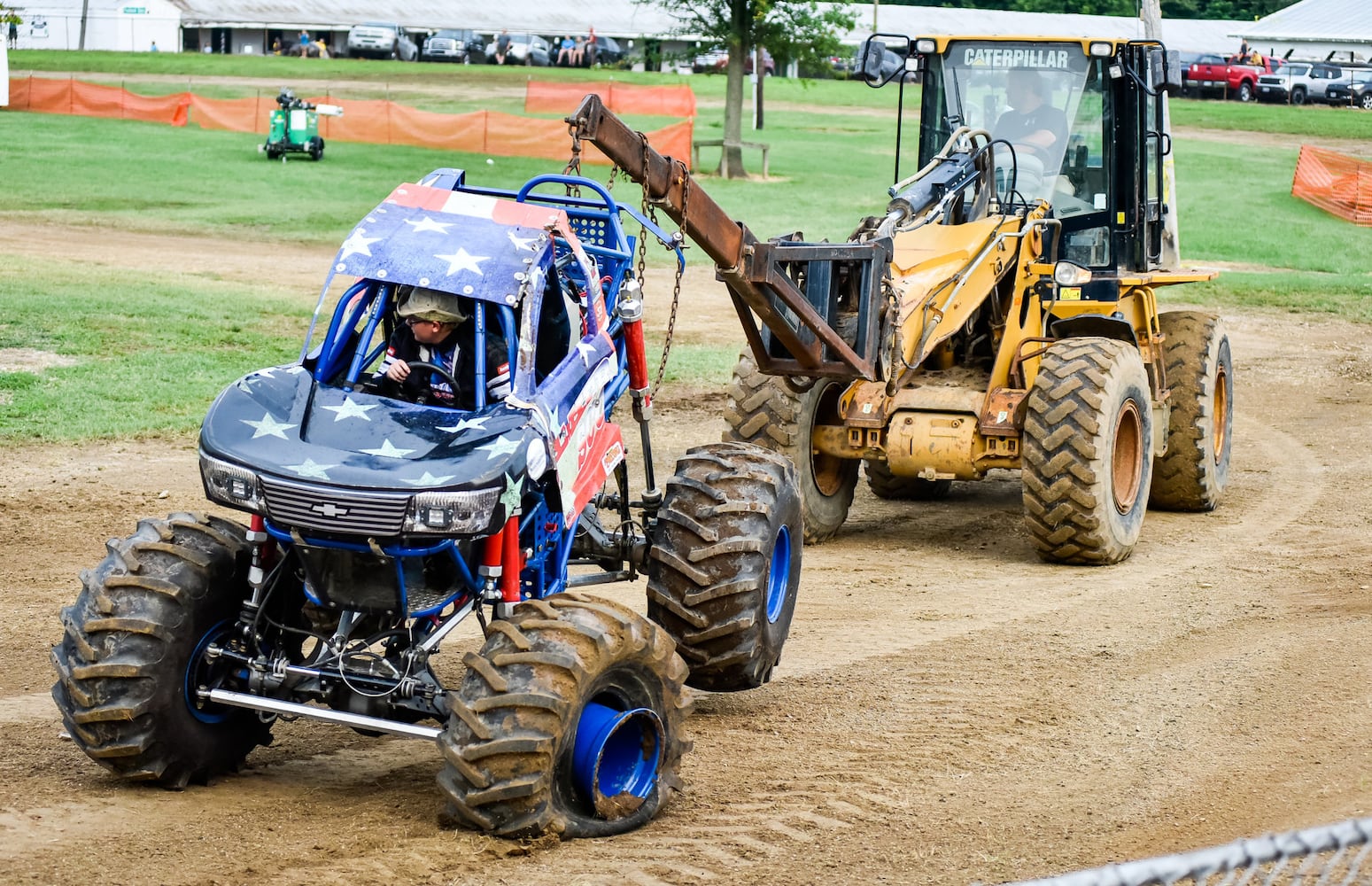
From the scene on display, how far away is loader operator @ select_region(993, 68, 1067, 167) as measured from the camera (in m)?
12.6

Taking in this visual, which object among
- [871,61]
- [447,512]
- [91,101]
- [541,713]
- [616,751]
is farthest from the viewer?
[91,101]

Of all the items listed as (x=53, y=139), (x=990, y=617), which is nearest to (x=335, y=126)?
(x=53, y=139)

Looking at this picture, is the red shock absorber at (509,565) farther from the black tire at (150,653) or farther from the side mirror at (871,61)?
the side mirror at (871,61)

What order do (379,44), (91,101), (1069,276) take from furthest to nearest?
(379,44) < (91,101) < (1069,276)

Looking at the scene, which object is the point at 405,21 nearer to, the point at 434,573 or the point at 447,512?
the point at 434,573

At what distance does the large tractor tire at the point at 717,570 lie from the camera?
7.76 meters

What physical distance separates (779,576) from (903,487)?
530 centimetres

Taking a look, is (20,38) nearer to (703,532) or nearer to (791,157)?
(791,157)

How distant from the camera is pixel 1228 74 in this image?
66500 mm

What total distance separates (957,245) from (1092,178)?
1.66m

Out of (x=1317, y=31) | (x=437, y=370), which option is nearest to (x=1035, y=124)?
(x=437, y=370)

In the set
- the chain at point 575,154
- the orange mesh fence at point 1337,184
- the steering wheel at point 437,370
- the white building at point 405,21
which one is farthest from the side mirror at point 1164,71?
the white building at point 405,21

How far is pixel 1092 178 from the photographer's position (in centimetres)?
1255

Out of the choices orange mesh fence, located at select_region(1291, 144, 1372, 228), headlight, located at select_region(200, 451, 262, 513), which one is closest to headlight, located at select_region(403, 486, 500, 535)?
headlight, located at select_region(200, 451, 262, 513)
